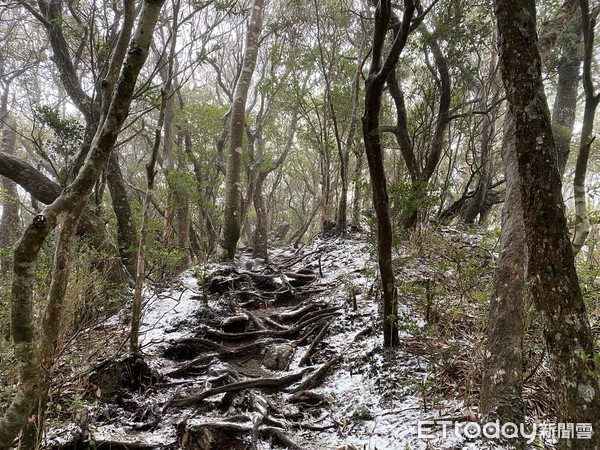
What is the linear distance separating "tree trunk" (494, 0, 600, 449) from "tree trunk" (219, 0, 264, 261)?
698cm

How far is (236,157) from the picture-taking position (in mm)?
8711

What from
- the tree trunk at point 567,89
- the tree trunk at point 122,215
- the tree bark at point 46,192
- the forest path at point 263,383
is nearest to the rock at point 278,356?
the forest path at point 263,383

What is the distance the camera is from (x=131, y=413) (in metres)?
3.63

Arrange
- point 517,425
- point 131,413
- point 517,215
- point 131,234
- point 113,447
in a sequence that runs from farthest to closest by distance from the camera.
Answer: point 131,234 → point 131,413 → point 113,447 → point 517,215 → point 517,425

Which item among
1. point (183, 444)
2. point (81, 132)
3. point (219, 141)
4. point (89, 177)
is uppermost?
point (219, 141)

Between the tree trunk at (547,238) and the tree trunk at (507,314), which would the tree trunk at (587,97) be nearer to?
the tree trunk at (507,314)

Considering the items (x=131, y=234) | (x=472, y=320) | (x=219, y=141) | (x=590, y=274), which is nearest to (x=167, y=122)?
(x=219, y=141)

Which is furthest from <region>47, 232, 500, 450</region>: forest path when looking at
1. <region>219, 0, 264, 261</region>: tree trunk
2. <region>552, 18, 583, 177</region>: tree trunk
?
<region>552, 18, 583, 177</region>: tree trunk

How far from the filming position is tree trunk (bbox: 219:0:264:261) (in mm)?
8383

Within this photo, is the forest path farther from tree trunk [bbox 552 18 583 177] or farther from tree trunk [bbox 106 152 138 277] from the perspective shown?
tree trunk [bbox 552 18 583 177]

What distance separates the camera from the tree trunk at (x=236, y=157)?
27.5ft

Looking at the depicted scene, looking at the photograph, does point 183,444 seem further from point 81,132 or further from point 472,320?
point 81,132

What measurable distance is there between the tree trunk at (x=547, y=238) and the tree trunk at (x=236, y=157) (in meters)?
6.98

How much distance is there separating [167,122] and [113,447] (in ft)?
33.4
